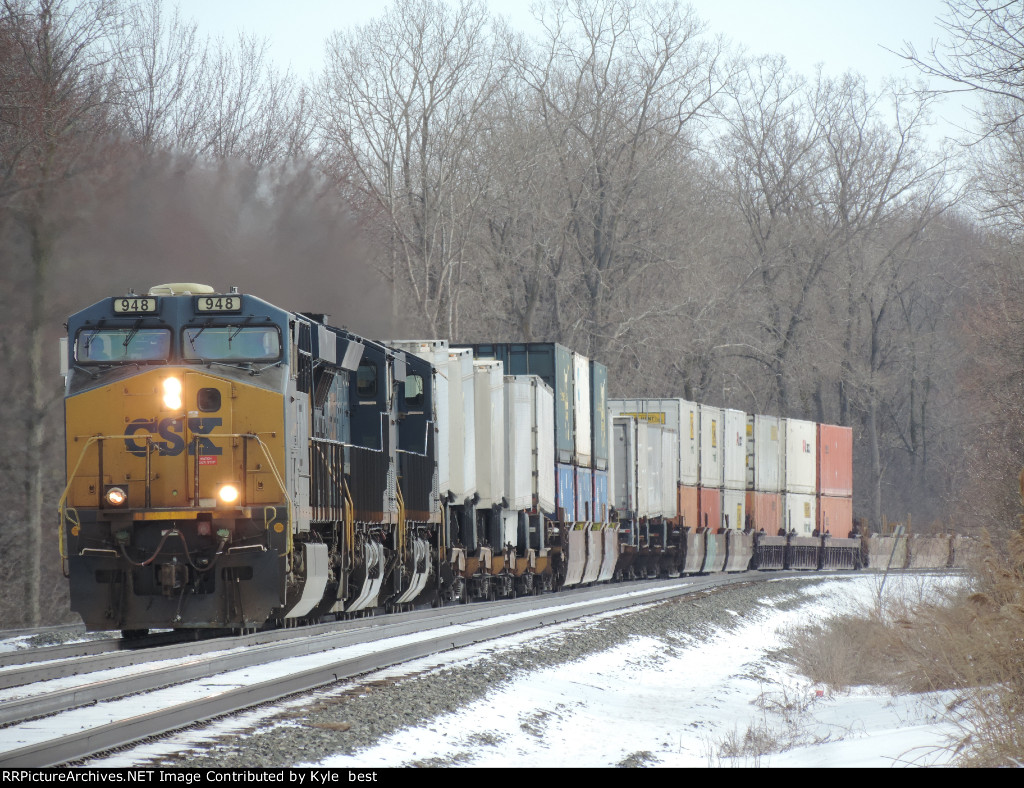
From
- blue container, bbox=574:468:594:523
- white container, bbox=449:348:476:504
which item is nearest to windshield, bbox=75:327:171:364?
white container, bbox=449:348:476:504

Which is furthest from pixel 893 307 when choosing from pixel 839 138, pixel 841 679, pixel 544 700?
pixel 544 700

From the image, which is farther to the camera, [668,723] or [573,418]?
[573,418]

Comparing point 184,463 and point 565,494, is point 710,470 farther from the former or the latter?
point 184,463

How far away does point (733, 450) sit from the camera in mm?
34875

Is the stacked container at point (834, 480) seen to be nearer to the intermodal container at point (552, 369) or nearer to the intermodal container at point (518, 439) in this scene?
the intermodal container at point (552, 369)

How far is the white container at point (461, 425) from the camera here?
19.1 m

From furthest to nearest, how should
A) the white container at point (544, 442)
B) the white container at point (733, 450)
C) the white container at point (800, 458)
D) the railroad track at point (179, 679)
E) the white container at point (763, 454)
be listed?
the white container at point (800, 458)
the white container at point (763, 454)
the white container at point (733, 450)
the white container at point (544, 442)
the railroad track at point (179, 679)

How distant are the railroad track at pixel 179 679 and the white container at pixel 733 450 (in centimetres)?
1914

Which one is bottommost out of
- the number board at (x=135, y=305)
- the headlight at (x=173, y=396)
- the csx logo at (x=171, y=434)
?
the csx logo at (x=171, y=434)

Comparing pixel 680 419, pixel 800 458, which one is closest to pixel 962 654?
pixel 680 419

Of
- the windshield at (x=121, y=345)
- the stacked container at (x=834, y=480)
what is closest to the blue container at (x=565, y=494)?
the windshield at (x=121, y=345)

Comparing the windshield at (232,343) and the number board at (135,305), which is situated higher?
the number board at (135,305)

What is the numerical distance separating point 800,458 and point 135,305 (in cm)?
2948

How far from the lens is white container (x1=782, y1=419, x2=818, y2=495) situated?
38.2 meters
